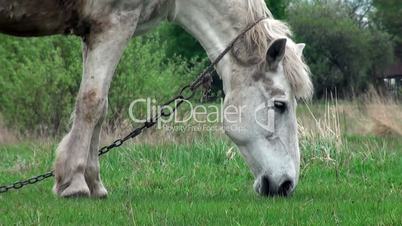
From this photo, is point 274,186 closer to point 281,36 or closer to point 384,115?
point 281,36

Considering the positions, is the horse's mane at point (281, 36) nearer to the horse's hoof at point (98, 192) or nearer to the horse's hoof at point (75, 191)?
the horse's hoof at point (98, 192)

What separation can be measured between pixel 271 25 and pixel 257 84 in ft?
1.76

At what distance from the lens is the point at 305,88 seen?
5961mm

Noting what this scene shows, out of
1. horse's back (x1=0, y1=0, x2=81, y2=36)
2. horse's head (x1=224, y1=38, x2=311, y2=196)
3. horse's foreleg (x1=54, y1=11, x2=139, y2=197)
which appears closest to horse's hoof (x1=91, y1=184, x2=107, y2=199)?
horse's foreleg (x1=54, y1=11, x2=139, y2=197)

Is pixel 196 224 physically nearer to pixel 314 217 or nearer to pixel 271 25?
pixel 314 217

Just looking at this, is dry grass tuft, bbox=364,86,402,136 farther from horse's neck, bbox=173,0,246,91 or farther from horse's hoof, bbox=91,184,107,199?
horse's hoof, bbox=91,184,107,199

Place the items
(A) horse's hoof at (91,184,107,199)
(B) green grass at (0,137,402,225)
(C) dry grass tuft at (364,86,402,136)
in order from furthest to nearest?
(C) dry grass tuft at (364,86,402,136) < (A) horse's hoof at (91,184,107,199) < (B) green grass at (0,137,402,225)

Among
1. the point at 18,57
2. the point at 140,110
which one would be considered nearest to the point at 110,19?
the point at 140,110

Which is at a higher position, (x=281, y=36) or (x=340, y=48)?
(x=281, y=36)

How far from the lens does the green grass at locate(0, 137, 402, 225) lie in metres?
4.48

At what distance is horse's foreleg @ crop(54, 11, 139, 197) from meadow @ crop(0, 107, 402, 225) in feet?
0.61

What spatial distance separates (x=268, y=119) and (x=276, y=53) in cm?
54

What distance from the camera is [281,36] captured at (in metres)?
6.18

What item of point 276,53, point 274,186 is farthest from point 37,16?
point 274,186
